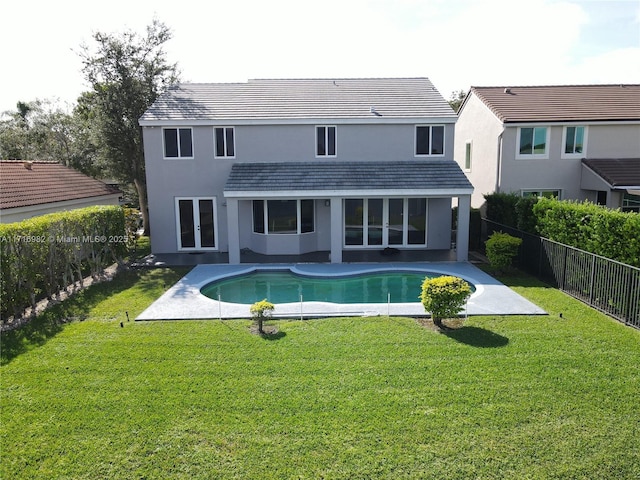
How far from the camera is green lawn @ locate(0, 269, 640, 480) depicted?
6.22 metres

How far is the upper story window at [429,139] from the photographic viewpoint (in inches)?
845

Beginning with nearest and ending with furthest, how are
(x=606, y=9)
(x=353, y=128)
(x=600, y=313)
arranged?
(x=600, y=313)
(x=606, y=9)
(x=353, y=128)

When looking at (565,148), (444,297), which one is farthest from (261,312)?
(565,148)

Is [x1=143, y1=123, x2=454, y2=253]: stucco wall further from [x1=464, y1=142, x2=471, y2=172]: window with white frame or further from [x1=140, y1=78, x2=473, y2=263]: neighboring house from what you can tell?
[x1=464, y1=142, x2=471, y2=172]: window with white frame

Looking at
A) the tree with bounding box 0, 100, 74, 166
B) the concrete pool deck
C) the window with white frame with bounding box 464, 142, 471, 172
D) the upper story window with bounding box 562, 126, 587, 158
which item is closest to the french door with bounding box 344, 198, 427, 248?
the concrete pool deck

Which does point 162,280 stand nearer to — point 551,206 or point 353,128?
point 353,128

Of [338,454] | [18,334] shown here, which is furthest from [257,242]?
[338,454]

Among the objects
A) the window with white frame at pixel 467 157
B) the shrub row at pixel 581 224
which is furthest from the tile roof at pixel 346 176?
the window with white frame at pixel 467 157

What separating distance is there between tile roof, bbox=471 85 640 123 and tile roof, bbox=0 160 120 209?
74.3ft

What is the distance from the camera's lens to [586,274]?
13.3 meters

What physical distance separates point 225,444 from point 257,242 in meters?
15.4

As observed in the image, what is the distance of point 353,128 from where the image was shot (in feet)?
69.9

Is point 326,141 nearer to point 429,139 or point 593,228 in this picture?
point 429,139

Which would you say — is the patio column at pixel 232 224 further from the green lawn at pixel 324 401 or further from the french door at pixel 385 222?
the green lawn at pixel 324 401
